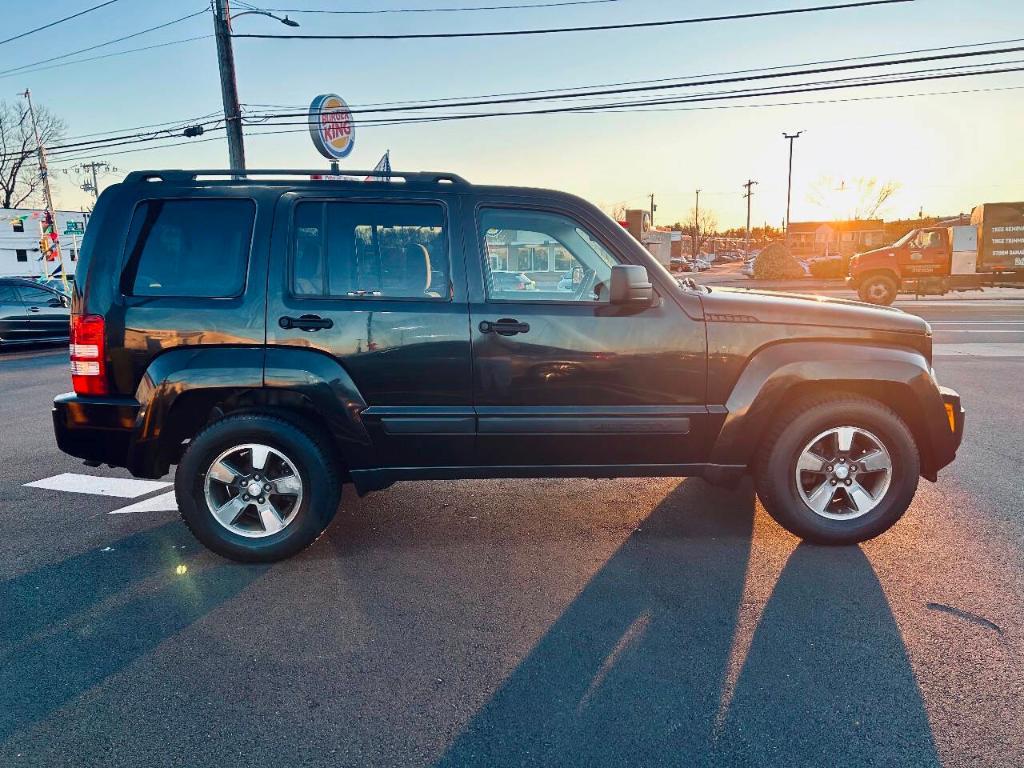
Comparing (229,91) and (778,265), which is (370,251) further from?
(778,265)

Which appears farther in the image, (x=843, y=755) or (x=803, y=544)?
(x=803, y=544)

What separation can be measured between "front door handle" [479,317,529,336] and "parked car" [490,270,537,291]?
206 millimetres

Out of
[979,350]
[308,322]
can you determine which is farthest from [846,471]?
[979,350]

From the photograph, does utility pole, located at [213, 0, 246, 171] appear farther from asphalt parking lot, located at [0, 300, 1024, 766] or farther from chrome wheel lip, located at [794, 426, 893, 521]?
chrome wheel lip, located at [794, 426, 893, 521]

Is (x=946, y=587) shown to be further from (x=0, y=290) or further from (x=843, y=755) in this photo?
(x=0, y=290)

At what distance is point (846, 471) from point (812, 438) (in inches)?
11.2

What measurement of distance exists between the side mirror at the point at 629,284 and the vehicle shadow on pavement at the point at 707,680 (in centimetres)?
142

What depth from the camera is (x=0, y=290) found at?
1258 centimetres

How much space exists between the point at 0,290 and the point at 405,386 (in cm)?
1314

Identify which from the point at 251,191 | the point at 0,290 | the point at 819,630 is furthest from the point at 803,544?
the point at 0,290

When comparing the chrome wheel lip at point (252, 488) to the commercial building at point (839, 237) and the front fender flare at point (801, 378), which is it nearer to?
the front fender flare at point (801, 378)

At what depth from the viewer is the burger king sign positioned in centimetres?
1170

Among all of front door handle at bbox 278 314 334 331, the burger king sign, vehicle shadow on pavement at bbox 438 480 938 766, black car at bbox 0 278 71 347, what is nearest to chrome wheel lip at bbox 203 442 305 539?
front door handle at bbox 278 314 334 331

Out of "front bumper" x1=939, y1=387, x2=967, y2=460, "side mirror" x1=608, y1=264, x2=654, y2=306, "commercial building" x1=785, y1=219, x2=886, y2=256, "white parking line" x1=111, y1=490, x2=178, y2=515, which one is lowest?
"white parking line" x1=111, y1=490, x2=178, y2=515
